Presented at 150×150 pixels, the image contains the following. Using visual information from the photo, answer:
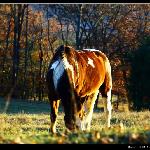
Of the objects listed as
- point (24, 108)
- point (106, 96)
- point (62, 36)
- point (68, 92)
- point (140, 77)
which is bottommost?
point (24, 108)

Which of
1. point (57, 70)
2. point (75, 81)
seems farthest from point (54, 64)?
point (75, 81)

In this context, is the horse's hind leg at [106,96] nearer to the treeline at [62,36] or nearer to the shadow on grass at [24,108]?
the shadow on grass at [24,108]

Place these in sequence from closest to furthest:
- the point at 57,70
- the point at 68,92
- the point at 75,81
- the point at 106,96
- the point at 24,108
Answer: the point at 68,92
the point at 57,70
the point at 75,81
the point at 106,96
the point at 24,108

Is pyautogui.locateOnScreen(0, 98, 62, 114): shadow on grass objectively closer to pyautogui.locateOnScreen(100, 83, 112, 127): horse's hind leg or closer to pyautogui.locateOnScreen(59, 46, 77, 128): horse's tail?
pyautogui.locateOnScreen(100, 83, 112, 127): horse's hind leg

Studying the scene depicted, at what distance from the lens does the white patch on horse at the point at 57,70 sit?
1126cm

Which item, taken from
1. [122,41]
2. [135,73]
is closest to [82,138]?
[135,73]

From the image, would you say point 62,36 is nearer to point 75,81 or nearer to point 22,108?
point 22,108

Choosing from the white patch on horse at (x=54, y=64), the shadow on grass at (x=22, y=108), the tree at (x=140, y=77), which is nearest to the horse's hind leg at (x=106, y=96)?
the white patch on horse at (x=54, y=64)

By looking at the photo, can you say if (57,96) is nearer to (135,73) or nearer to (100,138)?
(100,138)

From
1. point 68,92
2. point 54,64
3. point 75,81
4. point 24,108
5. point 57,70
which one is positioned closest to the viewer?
point 68,92

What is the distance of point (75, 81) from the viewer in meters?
12.0

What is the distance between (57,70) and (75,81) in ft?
2.48

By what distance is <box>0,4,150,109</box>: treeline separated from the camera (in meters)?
54.6

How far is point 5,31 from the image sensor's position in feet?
211
